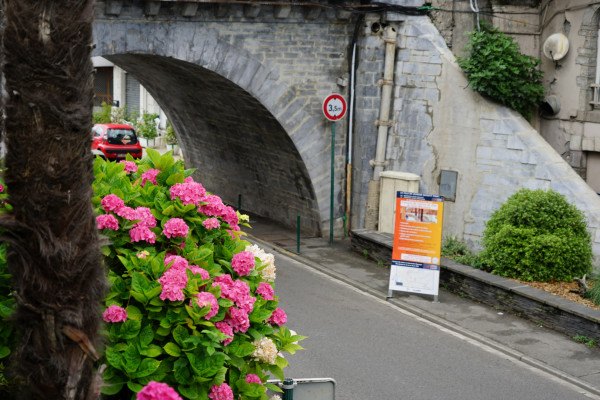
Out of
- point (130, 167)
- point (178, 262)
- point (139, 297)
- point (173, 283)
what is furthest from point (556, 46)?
point (139, 297)

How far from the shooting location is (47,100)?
381cm

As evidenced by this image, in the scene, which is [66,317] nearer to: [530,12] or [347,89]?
[347,89]

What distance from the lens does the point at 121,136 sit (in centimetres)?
2586

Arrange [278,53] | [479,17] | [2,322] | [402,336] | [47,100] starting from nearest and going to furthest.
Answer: [47,100], [2,322], [402,336], [278,53], [479,17]

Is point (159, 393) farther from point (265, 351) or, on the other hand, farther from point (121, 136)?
point (121, 136)

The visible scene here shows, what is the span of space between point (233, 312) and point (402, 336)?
19.9ft

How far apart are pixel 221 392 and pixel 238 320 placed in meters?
0.46

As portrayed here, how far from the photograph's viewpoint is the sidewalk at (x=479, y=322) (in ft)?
31.9

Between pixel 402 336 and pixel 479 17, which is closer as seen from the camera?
pixel 402 336

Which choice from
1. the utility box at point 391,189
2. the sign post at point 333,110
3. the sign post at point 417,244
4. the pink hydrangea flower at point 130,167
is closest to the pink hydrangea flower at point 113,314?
the pink hydrangea flower at point 130,167

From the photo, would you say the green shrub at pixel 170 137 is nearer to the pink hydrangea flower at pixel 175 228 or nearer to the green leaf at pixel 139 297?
the pink hydrangea flower at pixel 175 228

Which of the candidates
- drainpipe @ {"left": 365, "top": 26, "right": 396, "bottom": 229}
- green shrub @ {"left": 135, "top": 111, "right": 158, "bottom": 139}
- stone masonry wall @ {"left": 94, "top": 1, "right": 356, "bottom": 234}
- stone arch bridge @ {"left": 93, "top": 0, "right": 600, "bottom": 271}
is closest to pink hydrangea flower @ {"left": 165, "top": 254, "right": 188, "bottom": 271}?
stone masonry wall @ {"left": 94, "top": 1, "right": 356, "bottom": 234}

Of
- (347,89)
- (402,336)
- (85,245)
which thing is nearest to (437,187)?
(347,89)

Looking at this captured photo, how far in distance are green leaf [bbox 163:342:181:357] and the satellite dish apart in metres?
12.7
